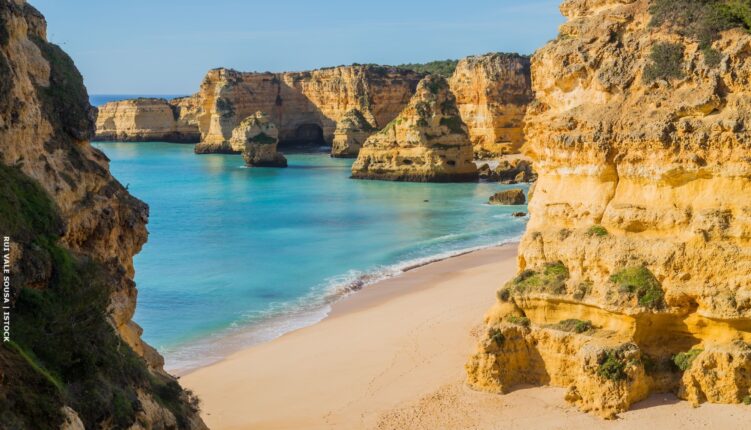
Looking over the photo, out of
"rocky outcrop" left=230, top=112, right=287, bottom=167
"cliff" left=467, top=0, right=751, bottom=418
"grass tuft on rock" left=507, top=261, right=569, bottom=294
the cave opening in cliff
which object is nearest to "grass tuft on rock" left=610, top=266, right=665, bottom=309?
"cliff" left=467, top=0, right=751, bottom=418

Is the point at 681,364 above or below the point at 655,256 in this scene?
below

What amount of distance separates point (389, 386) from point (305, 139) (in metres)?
87.2

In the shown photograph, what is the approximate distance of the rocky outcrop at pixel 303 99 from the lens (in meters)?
90.2

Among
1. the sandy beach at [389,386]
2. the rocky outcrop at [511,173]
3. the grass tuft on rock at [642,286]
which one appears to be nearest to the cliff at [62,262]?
the sandy beach at [389,386]

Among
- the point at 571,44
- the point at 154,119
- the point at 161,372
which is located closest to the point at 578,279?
the point at 571,44

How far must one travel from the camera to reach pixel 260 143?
76688 mm

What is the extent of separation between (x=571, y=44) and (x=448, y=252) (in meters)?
19.1

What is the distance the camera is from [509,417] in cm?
1338

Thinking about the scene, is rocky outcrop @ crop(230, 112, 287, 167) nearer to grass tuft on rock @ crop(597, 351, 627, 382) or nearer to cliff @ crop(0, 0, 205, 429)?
cliff @ crop(0, 0, 205, 429)

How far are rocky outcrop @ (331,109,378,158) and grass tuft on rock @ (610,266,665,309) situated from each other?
70.9 m

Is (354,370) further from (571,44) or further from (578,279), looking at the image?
(571,44)

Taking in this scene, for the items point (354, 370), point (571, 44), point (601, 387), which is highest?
point (571, 44)

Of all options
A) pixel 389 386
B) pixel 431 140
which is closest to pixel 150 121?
pixel 431 140

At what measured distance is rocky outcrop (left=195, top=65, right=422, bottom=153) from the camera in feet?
296
